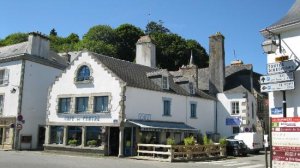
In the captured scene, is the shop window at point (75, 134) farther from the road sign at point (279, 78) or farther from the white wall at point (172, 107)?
the road sign at point (279, 78)

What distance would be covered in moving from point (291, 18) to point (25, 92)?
23990 millimetres

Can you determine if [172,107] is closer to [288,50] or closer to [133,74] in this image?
[133,74]

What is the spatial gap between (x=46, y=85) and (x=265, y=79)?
24.5 m

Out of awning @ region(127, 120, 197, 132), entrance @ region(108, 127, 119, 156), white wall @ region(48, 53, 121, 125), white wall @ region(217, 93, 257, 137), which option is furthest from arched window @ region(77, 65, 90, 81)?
white wall @ region(217, 93, 257, 137)

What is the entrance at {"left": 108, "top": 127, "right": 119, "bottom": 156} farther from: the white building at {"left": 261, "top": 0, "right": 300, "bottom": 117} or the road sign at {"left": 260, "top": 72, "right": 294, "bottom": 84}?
the road sign at {"left": 260, "top": 72, "right": 294, "bottom": 84}

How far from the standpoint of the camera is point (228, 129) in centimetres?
3356


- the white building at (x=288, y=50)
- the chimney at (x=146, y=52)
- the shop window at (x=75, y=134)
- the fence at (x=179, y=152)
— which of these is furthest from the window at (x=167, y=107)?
the white building at (x=288, y=50)

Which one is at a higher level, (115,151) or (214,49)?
(214,49)

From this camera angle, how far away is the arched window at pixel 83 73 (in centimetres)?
2716

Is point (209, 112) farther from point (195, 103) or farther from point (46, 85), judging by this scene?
point (46, 85)

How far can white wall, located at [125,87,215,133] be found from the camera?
2534 cm

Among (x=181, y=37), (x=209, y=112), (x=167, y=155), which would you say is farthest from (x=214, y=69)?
(x=181, y=37)

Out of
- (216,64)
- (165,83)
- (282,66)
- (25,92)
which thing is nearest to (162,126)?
(165,83)

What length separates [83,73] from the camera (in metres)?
27.4
